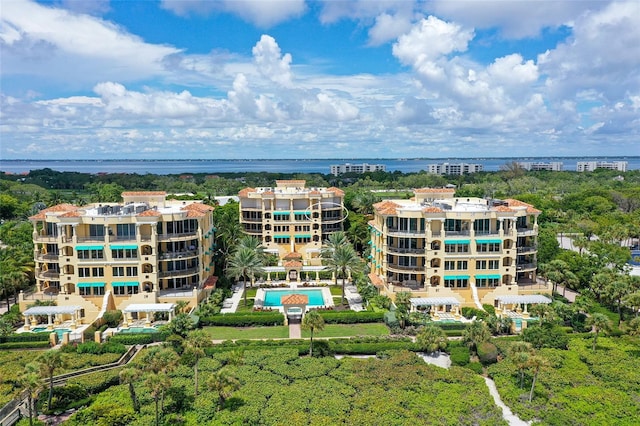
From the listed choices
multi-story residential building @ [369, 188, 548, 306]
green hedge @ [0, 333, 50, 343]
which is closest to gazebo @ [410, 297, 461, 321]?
multi-story residential building @ [369, 188, 548, 306]

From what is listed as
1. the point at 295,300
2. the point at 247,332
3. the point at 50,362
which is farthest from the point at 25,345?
the point at 295,300

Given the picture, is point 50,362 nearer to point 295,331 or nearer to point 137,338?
point 137,338

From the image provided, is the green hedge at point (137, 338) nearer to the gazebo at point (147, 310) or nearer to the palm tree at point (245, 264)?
the gazebo at point (147, 310)

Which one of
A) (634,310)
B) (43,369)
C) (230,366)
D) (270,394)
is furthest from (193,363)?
(634,310)

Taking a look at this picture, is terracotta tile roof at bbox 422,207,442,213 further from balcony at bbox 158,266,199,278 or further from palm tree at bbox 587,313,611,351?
balcony at bbox 158,266,199,278

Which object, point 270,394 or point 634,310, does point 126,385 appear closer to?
point 270,394
